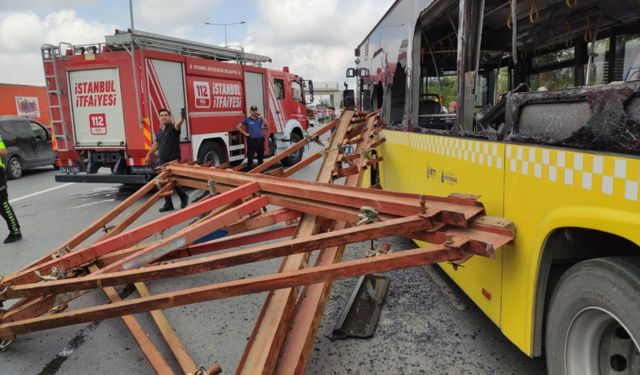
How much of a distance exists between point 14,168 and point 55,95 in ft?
15.8

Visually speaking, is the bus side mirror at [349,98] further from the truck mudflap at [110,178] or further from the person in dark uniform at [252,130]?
the truck mudflap at [110,178]

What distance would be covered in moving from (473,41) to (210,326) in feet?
9.29

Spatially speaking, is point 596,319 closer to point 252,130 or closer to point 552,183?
point 552,183

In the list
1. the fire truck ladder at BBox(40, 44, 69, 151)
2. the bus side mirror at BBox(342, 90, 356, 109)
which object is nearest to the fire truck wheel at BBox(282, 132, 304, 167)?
the bus side mirror at BBox(342, 90, 356, 109)

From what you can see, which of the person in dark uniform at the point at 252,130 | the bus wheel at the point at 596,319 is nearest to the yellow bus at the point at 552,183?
the bus wheel at the point at 596,319

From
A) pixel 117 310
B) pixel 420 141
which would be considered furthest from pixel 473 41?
pixel 117 310

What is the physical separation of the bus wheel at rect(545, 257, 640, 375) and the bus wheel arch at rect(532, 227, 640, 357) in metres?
0.08

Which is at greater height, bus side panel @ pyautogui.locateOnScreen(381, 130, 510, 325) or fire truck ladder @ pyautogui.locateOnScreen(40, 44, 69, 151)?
fire truck ladder @ pyautogui.locateOnScreen(40, 44, 69, 151)

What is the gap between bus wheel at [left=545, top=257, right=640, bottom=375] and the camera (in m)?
1.62

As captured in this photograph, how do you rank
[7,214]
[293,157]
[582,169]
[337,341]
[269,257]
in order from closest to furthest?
[582,169] < [269,257] < [337,341] < [7,214] < [293,157]

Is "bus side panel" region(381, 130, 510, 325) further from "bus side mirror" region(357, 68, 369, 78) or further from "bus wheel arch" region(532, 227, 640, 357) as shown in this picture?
"bus side mirror" region(357, 68, 369, 78)

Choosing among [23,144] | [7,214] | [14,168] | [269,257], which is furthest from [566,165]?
[23,144]

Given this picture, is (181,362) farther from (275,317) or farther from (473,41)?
(473,41)

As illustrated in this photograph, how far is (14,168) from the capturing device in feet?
41.6
